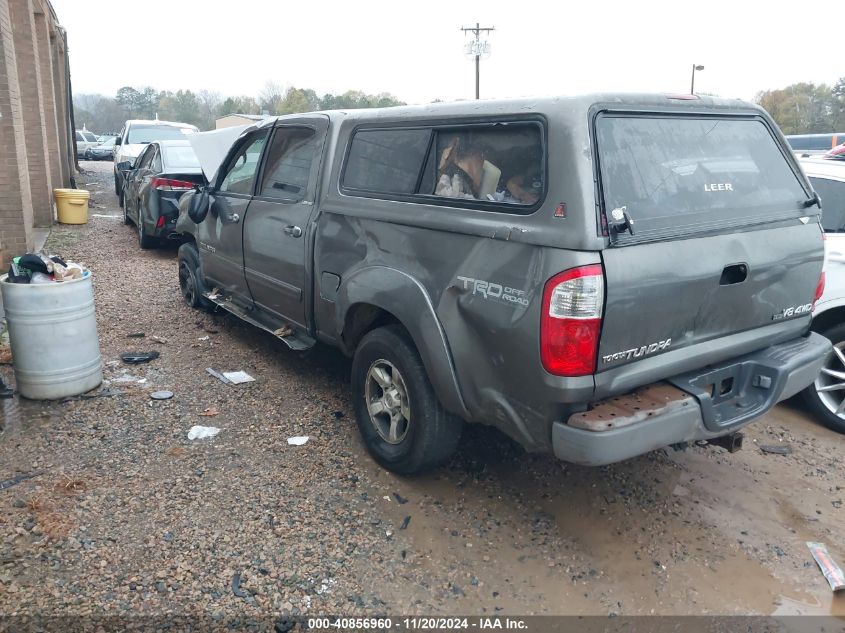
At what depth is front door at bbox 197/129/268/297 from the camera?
5426 mm

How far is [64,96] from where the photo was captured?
64.4 ft

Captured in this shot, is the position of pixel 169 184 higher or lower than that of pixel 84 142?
lower

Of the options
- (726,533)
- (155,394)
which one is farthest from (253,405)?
(726,533)

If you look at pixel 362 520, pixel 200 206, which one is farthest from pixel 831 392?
pixel 200 206

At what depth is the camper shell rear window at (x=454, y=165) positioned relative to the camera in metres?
3.07

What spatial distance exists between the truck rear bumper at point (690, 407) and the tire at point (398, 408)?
2.76ft

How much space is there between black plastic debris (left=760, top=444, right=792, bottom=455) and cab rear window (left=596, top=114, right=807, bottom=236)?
5.54 feet

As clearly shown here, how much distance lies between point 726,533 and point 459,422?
4.92 ft

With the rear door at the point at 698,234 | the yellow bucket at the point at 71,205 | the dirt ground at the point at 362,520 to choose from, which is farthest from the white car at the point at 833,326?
the yellow bucket at the point at 71,205

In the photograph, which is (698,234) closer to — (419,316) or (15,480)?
(419,316)

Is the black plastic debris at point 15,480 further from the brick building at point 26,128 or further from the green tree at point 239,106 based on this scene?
the green tree at point 239,106

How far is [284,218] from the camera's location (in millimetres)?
4777

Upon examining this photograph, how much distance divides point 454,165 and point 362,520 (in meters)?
1.91

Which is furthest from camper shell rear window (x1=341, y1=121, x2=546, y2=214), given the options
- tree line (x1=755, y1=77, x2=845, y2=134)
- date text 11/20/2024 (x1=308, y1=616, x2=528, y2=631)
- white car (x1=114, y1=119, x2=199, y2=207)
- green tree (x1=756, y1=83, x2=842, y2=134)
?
tree line (x1=755, y1=77, x2=845, y2=134)
